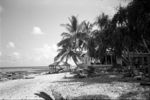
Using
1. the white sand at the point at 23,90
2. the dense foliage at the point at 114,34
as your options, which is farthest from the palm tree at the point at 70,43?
the white sand at the point at 23,90

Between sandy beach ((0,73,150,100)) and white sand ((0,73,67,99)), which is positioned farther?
white sand ((0,73,67,99))

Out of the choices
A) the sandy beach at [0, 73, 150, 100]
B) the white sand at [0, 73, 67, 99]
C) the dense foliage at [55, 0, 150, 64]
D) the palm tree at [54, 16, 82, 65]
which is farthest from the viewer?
the palm tree at [54, 16, 82, 65]

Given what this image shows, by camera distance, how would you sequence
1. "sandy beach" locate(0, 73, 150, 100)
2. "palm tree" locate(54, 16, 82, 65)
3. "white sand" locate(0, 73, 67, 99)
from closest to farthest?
"sandy beach" locate(0, 73, 150, 100), "white sand" locate(0, 73, 67, 99), "palm tree" locate(54, 16, 82, 65)

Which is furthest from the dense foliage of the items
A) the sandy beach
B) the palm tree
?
the sandy beach

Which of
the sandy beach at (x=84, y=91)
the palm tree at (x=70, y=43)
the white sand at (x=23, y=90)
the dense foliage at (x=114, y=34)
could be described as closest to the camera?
the sandy beach at (x=84, y=91)

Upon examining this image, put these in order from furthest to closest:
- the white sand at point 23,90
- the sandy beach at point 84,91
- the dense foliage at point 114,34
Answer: the dense foliage at point 114,34 < the white sand at point 23,90 < the sandy beach at point 84,91

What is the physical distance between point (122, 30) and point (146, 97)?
32.4ft

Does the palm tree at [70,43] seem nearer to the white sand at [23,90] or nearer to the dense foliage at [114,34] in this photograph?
the dense foliage at [114,34]

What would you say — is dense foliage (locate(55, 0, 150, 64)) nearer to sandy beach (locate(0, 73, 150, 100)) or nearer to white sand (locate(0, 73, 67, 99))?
sandy beach (locate(0, 73, 150, 100))

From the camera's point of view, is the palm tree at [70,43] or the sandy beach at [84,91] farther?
the palm tree at [70,43]

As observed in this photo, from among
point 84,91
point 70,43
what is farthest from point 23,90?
point 70,43

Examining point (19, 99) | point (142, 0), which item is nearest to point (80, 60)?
point (142, 0)

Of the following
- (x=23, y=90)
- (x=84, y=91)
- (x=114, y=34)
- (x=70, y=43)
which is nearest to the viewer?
(x=84, y=91)

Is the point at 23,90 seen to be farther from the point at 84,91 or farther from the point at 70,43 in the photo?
the point at 70,43
